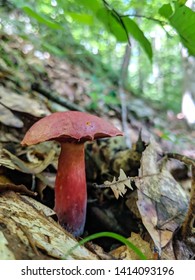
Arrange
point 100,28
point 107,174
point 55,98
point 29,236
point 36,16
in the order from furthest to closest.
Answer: point 100,28
point 55,98
point 107,174
point 36,16
point 29,236

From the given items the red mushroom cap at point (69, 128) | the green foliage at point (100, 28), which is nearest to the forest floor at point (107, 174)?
the red mushroom cap at point (69, 128)

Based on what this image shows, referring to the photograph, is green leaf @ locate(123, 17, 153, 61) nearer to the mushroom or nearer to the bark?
the mushroom

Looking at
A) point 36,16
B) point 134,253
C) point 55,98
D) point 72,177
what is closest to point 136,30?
point 36,16

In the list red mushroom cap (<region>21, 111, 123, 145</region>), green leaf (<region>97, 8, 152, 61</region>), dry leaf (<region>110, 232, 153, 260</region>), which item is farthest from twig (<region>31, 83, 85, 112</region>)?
dry leaf (<region>110, 232, 153, 260</region>)

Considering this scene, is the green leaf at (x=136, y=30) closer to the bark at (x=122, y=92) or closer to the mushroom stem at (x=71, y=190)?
the mushroom stem at (x=71, y=190)

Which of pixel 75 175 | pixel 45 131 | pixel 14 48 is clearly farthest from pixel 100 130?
pixel 14 48

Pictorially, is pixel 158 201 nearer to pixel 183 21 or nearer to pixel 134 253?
pixel 134 253
